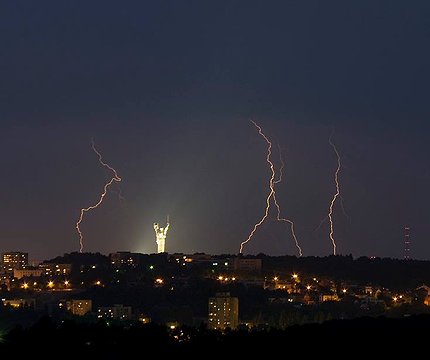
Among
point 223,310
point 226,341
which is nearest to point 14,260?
point 223,310

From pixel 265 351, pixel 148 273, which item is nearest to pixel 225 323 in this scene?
pixel 148 273

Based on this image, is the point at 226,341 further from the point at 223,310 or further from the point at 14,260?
the point at 14,260

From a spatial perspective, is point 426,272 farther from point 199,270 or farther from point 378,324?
point 378,324

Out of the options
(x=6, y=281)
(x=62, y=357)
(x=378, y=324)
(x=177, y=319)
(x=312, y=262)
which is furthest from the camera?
(x=312, y=262)

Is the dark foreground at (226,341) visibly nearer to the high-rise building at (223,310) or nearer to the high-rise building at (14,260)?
the high-rise building at (223,310)

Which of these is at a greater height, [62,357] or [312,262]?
[312,262]
